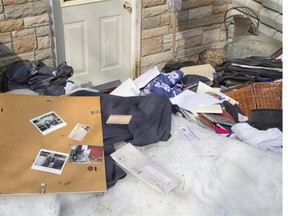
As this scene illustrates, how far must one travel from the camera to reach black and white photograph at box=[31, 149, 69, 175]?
2.61 metres

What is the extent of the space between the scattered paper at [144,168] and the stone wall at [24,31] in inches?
70.6

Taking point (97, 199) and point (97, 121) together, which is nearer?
point (97, 199)

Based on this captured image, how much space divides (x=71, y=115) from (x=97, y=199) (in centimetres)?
78

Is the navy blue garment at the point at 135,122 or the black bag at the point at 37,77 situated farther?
the black bag at the point at 37,77

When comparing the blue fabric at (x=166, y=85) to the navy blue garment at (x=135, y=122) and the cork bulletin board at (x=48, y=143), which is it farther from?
the cork bulletin board at (x=48, y=143)

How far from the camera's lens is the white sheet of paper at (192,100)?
354 centimetres

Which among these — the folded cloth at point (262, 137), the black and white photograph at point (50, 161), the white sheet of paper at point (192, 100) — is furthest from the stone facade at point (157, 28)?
the folded cloth at point (262, 137)

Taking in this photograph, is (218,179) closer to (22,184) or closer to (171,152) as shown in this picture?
(171,152)

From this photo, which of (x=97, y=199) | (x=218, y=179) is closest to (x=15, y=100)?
(x=97, y=199)

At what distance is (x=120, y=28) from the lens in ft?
15.5

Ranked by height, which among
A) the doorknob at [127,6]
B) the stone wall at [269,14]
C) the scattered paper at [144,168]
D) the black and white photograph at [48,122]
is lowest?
the scattered paper at [144,168]

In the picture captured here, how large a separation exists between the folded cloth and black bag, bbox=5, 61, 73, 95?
1.72m

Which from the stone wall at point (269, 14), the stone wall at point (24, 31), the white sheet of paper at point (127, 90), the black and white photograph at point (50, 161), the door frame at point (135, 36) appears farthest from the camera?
the stone wall at point (269, 14)

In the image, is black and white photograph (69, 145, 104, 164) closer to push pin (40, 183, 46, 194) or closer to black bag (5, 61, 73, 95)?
push pin (40, 183, 46, 194)
